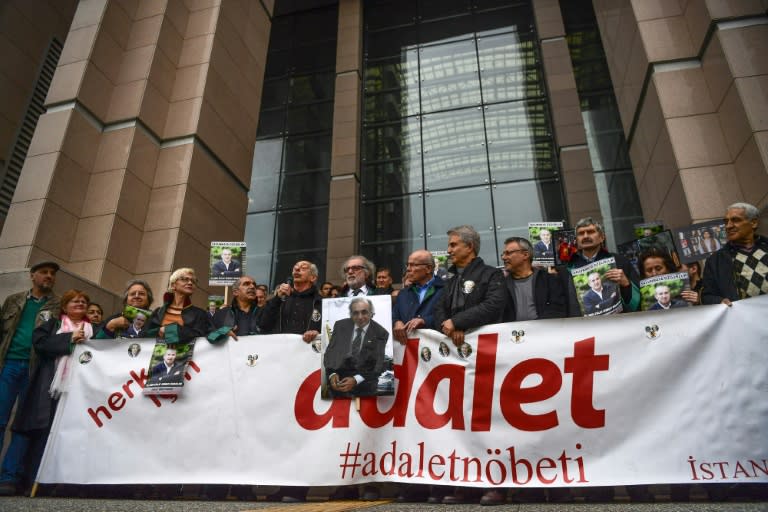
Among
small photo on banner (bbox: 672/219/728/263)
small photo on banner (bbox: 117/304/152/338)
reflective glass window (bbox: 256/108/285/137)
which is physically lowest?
small photo on banner (bbox: 117/304/152/338)

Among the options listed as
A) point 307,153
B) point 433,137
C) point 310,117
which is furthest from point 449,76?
point 307,153

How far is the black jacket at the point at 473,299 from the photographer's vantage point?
3.86m

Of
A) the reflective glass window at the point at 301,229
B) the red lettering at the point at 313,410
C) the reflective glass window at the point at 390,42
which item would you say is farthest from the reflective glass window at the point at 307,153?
the red lettering at the point at 313,410

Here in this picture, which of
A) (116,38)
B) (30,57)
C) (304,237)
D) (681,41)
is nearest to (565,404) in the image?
(681,41)

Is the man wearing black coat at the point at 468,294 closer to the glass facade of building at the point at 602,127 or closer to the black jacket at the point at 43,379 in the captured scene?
the black jacket at the point at 43,379

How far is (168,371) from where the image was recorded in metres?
4.49

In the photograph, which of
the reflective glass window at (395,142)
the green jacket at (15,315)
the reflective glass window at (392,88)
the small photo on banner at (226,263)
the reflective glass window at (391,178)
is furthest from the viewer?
the reflective glass window at (392,88)

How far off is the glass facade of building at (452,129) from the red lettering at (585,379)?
10.4 meters

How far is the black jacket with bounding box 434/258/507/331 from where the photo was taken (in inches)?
152

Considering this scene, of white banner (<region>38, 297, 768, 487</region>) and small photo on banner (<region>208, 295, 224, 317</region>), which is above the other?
small photo on banner (<region>208, 295, 224, 317</region>)

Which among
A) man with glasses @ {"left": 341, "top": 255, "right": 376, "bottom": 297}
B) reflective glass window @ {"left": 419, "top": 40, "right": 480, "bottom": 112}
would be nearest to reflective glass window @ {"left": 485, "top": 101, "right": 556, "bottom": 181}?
reflective glass window @ {"left": 419, "top": 40, "right": 480, "bottom": 112}

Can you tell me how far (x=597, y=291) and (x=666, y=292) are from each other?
613 millimetres

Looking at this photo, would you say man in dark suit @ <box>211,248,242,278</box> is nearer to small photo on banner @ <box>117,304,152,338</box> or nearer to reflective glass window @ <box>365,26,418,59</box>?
small photo on banner @ <box>117,304,152,338</box>

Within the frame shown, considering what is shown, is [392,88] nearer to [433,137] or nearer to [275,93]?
[433,137]
